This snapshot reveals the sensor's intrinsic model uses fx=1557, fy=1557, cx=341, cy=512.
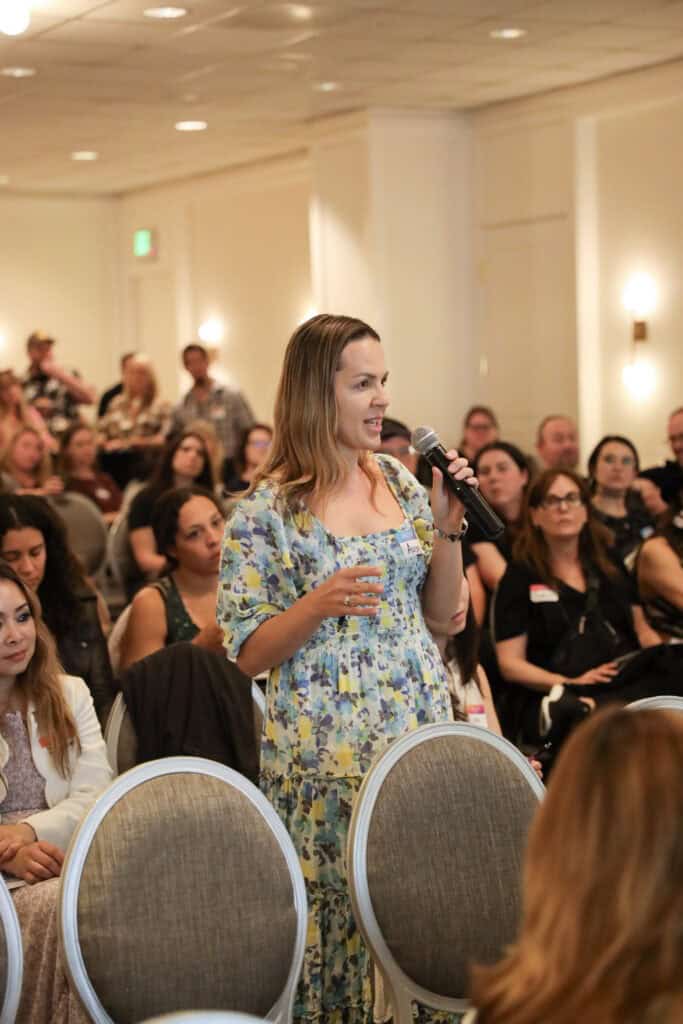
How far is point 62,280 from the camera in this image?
630 inches

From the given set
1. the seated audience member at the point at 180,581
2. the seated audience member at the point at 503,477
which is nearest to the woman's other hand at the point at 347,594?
the seated audience member at the point at 180,581

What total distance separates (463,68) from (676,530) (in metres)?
5.05

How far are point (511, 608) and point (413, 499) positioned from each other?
2215 millimetres

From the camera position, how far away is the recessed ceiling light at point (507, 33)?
8336mm

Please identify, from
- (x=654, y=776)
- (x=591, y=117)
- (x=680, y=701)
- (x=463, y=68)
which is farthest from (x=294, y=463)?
(x=591, y=117)

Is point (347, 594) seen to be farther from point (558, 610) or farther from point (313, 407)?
point (558, 610)

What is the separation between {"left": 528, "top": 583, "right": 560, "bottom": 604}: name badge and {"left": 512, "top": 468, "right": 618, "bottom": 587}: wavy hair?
0.25 feet

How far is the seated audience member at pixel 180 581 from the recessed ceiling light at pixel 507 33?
4.35 meters

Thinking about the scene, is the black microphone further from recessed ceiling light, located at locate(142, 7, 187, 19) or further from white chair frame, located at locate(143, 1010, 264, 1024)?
recessed ceiling light, located at locate(142, 7, 187, 19)

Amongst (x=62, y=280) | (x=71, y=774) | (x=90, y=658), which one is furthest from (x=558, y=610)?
(x=62, y=280)

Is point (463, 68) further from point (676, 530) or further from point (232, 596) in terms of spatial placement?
point (232, 596)

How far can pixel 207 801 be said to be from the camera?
8.37ft

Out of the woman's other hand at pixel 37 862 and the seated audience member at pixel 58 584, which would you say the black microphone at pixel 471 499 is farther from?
the seated audience member at pixel 58 584

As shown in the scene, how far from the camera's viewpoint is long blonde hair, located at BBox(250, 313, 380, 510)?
9.27ft
